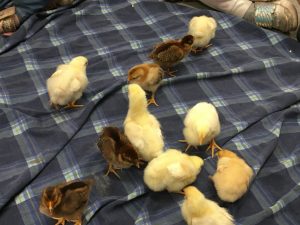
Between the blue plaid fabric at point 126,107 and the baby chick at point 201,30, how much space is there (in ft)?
0.20

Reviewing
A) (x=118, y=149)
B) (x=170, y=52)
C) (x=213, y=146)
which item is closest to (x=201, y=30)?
(x=170, y=52)

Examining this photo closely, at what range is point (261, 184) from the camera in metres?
1.38

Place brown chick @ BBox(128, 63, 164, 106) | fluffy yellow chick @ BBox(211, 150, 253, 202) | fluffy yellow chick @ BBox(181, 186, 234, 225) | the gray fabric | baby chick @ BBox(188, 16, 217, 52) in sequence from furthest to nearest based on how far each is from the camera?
1. the gray fabric
2. baby chick @ BBox(188, 16, 217, 52)
3. brown chick @ BBox(128, 63, 164, 106)
4. fluffy yellow chick @ BBox(211, 150, 253, 202)
5. fluffy yellow chick @ BBox(181, 186, 234, 225)

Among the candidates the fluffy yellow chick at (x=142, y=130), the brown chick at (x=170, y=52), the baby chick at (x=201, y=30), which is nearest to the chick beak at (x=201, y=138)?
the fluffy yellow chick at (x=142, y=130)

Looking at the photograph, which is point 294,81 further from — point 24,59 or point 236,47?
point 24,59

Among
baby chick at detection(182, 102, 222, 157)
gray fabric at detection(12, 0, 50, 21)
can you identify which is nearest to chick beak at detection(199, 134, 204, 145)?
baby chick at detection(182, 102, 222, 157)

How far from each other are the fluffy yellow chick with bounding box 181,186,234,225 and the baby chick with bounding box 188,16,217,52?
831 millimetres

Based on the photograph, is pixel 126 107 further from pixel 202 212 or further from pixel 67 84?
pixel 202 212

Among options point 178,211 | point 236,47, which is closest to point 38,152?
point 178,211

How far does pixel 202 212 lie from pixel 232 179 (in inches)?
6.3

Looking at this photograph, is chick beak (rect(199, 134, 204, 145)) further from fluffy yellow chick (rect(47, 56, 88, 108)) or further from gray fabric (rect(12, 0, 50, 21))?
gray fabric (rect(12, 0, 50, 21))

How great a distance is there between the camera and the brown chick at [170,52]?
5.47ft

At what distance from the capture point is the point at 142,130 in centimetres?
134

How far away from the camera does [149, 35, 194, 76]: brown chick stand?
1.67 metres
